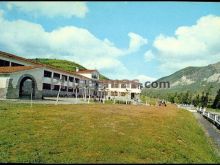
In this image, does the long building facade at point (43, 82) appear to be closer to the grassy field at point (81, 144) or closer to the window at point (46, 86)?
the window at point (46, 86)

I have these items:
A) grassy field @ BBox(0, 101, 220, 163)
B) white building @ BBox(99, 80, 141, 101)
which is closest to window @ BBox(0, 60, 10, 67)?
grassy field @ BBox(0, 101, 220, 163)

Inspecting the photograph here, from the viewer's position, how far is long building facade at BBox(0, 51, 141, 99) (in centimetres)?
4716

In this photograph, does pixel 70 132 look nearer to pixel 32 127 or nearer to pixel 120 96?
pixel 32 127

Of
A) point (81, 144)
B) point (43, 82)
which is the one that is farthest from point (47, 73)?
point (81, 144)

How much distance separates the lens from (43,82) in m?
66.8

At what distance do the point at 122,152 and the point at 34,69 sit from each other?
139 ft

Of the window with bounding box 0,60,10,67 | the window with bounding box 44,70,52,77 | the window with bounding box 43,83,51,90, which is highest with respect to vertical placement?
the window with bounding box 0,60,10,67

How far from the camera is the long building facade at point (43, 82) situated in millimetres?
47156

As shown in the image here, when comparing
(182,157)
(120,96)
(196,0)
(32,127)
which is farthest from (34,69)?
(120,96)

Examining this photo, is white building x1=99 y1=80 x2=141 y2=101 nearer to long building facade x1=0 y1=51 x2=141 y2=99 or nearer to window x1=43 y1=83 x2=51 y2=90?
long building facade x1=0 y1=51 x2=141 y2=99

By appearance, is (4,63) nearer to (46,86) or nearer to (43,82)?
(43,82)

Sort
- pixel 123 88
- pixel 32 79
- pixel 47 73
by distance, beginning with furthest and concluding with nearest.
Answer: pixel 123 88 → pixel 47 73 → pixel 32 79

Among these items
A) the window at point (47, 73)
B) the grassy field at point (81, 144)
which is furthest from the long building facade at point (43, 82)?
the grassy field at point (81, 144)

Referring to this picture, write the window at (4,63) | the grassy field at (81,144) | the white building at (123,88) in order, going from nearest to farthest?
the grassy field at (81,144) < the window at (4,63) < the white building at (123,88)
